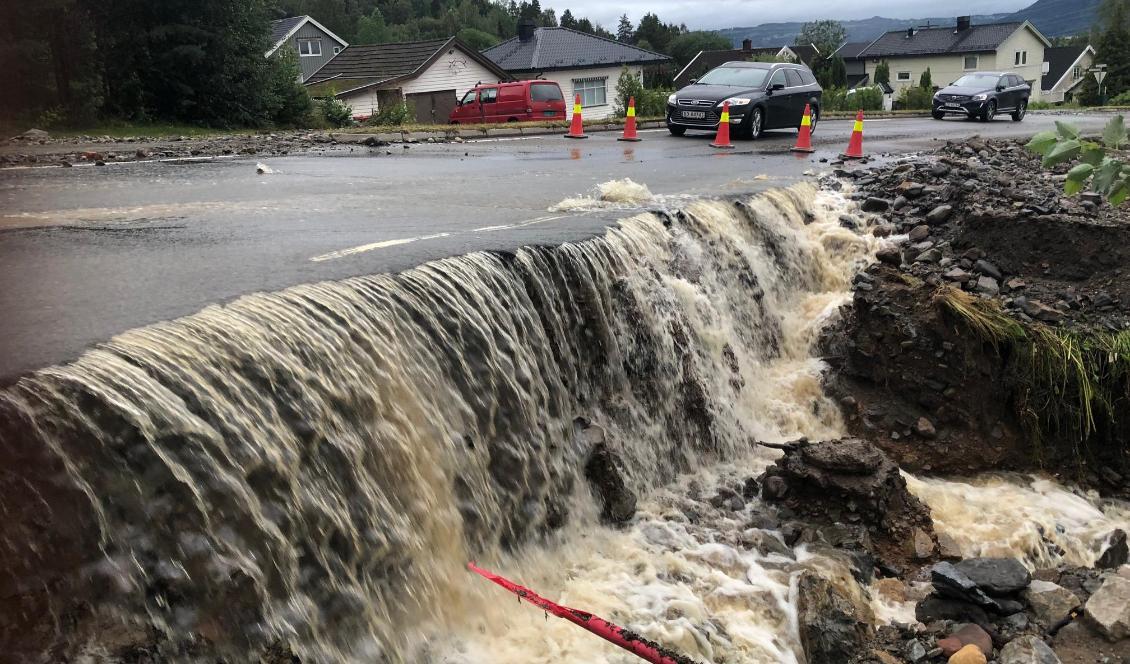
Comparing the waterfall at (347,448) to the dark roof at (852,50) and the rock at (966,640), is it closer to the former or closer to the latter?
the rock at (966,640)

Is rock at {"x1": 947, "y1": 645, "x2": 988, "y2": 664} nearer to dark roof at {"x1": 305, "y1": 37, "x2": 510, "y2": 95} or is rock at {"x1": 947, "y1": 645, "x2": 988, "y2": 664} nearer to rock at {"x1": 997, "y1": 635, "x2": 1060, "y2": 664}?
rock at {"x1": 997, "y1": 635, "x2": 1060, "y2": 664}

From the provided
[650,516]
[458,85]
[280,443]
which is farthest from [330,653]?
[458,85]

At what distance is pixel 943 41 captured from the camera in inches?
2864

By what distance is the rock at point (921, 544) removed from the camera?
6062 millimetres

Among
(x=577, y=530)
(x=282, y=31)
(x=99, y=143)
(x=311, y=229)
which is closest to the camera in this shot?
(x=577, y=530)

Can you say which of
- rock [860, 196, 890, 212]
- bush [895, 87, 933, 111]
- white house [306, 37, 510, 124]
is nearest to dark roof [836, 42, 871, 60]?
bush [895, 87, 933, 111]

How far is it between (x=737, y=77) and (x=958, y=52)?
196 ft

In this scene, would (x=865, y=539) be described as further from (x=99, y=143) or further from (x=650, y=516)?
(x=99, y=143)

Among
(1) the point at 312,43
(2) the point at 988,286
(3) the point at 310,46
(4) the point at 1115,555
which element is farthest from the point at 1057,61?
(4) the point at 1115,555

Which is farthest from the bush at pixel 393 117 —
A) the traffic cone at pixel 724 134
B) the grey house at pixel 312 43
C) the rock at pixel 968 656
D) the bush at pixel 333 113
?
the grey house at pixel 312 43

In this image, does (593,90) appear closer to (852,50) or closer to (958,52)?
(958,52)

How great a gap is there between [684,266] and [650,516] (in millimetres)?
2763

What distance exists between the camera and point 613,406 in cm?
673

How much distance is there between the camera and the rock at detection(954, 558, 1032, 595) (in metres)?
5.23
